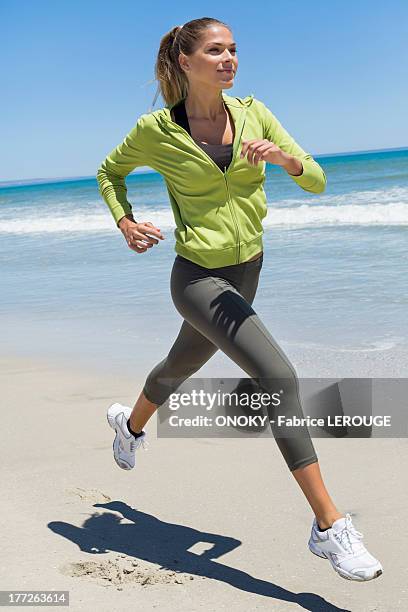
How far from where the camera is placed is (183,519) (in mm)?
3449

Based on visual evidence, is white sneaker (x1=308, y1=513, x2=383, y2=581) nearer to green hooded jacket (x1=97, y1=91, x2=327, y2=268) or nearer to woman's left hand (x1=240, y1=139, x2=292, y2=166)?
green hooded jacket (x1=97, y1=91, x2=327, y2=268)

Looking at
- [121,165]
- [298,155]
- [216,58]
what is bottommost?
[121,165]

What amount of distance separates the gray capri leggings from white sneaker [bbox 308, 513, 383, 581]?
0.79 feet

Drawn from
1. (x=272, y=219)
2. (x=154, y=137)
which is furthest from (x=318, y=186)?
(x=272, y=219)

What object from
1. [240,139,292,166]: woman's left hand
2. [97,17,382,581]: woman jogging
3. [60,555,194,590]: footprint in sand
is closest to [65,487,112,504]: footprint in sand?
[60,555,194,590]: footprint in sand

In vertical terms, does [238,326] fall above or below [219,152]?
below

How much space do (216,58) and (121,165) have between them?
24.5 inches

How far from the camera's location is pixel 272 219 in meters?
19.1

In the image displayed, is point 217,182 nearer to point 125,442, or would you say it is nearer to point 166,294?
point 125,442

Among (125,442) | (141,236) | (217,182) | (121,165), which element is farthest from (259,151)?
(125,442)

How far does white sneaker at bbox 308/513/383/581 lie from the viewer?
8.55 ft

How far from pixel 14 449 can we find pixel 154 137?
2.00 meters

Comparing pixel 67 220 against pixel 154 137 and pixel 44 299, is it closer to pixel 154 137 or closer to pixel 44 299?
pixel 44 299

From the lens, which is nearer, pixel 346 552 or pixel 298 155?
pixel 346 552
